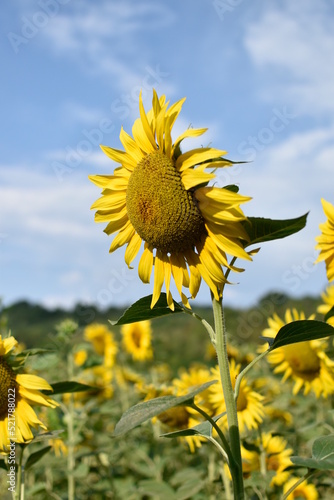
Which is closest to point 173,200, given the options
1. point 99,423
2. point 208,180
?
point 208,180

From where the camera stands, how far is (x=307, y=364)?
2.82 meters

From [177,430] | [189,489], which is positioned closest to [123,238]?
[177,430]

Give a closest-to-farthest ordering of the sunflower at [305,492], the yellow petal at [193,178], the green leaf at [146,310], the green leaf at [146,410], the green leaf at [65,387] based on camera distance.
Answer: the green leaf at [146,410] < the yellow petal at [193,178] < the green leaf at [146,310] < the green leaf at [65,387] < the sunflower at [305,492]

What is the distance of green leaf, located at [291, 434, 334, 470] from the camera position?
134cm

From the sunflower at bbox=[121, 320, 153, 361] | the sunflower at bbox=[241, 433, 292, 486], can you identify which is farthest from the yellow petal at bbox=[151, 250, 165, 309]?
the sunflower at bbox=[121, 320, 153, 361]

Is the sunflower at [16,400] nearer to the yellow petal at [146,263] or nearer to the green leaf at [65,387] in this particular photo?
the green leaf at [65,387]

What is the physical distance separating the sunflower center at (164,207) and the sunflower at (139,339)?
3736mm

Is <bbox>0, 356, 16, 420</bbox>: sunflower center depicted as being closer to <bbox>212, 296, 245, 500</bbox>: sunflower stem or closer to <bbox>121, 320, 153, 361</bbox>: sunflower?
<bbox>212, 296, 245, 500</bbox>: sunflower stem

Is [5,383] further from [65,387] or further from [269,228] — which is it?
[269,228]

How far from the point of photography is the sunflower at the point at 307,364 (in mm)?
2807

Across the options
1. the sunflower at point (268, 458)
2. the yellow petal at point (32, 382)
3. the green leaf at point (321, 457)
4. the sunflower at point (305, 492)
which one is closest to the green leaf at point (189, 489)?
the sunflower at point (268, 458)

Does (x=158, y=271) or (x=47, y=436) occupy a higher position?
(x=158, y=271)

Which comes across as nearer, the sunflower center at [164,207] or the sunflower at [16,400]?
the sunflower center at [164,207]

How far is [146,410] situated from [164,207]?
1.74 ft
